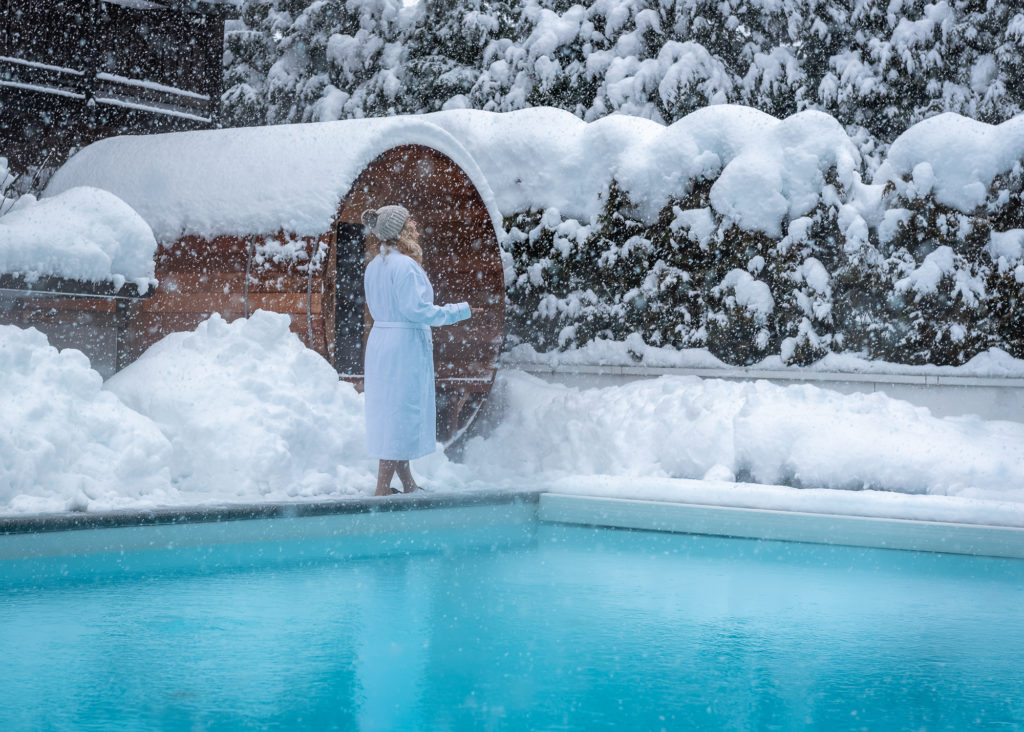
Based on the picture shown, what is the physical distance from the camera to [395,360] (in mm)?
5613

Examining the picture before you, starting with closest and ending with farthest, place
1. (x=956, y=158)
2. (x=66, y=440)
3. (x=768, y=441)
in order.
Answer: (x=66, y=440), (x=768, y=441), (x=956, y=158)

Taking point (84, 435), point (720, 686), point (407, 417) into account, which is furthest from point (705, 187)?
point (720, 686)

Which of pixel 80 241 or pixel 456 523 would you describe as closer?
pixel 456 523

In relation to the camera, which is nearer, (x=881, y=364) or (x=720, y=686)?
(x=720, y=686)

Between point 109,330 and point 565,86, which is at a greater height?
point 565,86

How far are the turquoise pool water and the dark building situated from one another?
510 centimetres

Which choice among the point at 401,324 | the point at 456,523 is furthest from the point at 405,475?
the point at 401,324

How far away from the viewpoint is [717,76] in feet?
39.2

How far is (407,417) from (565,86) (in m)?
7.69

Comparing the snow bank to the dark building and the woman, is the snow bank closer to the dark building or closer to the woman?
the woman

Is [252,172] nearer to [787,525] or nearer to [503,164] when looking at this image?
[503,164]

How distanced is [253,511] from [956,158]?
14.7 ft

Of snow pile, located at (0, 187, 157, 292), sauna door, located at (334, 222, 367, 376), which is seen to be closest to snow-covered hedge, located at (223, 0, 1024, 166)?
sauna door, located at (334, 222, 367, 376)

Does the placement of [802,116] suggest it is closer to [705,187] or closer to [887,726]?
[705,187]
